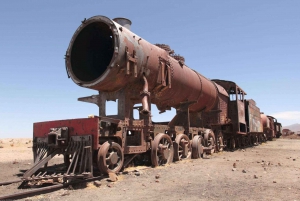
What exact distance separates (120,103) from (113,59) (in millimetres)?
1385

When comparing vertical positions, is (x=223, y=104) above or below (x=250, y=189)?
above

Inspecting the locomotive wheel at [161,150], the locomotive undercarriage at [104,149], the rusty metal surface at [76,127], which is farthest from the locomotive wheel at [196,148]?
the rusty metal surface at [76,127]

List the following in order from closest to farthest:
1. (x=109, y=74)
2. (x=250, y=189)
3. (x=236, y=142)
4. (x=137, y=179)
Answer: (x=250, y=189)
(x=137, y=179)
(x=109, y=74)
(x=236, y=142)

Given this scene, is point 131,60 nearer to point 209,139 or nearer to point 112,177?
point 112,177

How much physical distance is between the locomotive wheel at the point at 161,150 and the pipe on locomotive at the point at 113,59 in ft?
4.94

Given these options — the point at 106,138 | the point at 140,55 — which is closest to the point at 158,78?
the point at 140,55

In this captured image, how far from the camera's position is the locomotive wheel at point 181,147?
9.16 metres

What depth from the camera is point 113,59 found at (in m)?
6.74

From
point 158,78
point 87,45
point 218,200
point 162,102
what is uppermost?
point 87,45

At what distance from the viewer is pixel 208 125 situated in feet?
44.1

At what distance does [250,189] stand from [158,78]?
A: 4.42 metres

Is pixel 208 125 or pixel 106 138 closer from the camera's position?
pixel 106 138

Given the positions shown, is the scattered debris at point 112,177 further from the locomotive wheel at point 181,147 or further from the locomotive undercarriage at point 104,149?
the locomotive wheel at point 181,147

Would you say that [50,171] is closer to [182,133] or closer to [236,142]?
[182,133]
